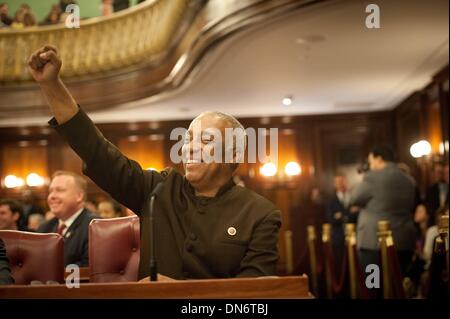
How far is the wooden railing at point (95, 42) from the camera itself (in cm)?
998

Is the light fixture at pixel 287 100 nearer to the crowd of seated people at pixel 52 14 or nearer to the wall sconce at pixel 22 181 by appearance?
the crowd of seated people at pixel 52 14

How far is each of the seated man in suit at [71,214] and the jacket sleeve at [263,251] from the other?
6.07ft

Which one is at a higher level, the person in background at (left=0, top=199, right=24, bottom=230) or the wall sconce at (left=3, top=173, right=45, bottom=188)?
the wall sconce at (left=3, top=173, right=45, bottom=188)

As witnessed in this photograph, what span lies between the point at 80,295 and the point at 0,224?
11.7ft

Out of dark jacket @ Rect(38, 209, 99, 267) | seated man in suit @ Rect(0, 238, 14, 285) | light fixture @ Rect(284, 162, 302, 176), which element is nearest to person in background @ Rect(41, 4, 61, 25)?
light fixture @ Rect(284, 162, 302, 176)

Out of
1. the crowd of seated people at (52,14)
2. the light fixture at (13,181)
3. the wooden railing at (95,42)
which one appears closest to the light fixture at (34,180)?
the light fixture at (13,181)

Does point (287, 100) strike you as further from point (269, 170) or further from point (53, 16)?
point (53, 16)

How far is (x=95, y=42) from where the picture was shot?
1084cm

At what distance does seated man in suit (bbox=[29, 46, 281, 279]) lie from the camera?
2.24 m

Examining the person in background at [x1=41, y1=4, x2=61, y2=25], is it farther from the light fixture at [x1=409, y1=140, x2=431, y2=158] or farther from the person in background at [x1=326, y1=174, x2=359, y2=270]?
the light fixture at [x1=409, y1=140, x2=431, y2=158]

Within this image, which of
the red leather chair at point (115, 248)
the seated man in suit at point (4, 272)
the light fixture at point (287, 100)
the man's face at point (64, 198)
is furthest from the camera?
the light fixture at point (287, 100)

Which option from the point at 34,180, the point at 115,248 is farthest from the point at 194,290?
the point at 34,180

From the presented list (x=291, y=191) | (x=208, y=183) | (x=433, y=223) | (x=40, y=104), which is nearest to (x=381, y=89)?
(x=291, y=191)

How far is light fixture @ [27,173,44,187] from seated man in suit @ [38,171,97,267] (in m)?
9.69
